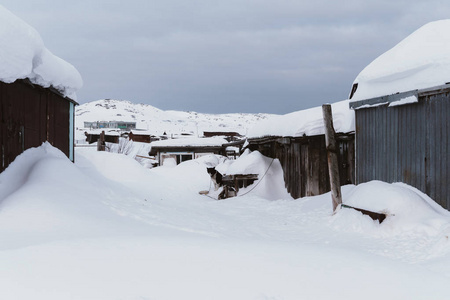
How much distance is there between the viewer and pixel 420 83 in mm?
8031

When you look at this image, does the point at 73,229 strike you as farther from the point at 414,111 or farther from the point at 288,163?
the point at 288,163

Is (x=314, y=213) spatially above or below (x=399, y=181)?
below

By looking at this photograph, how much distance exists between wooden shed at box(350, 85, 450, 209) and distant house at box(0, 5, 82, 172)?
7.86 m

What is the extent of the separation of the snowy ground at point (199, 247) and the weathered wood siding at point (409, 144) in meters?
0.42

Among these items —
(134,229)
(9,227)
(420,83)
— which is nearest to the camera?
(9,227)

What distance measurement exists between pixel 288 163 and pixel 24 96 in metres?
8.88

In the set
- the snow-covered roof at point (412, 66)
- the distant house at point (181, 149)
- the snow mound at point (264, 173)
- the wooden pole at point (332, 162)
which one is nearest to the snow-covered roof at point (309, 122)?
the snow-covered roof at point (412, 66)

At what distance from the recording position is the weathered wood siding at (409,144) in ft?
24.7

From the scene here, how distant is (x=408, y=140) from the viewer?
8.34 m

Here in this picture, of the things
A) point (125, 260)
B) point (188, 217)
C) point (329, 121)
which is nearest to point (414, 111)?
point (329, 121)

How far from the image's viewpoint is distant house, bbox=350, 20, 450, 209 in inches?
298

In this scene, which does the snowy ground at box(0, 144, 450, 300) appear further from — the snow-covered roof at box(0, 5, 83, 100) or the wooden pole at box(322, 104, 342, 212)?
the snow-covered roof at box(0, 5, 83, 100)

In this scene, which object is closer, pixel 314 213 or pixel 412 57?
pixel 412 57

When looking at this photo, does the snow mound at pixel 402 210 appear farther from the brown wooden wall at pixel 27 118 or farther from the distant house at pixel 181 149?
the distant house at pixel 181 149
